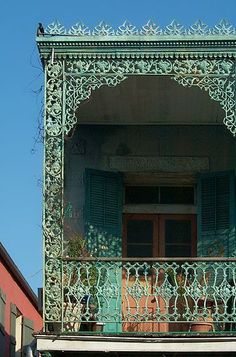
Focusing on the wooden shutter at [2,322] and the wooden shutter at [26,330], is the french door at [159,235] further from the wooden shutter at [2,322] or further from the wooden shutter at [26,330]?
the wooden shutter at [26,330]

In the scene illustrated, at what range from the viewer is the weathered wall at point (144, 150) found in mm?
15273

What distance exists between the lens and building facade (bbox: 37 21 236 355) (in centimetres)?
1257

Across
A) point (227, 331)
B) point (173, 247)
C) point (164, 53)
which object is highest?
point (164, 53)

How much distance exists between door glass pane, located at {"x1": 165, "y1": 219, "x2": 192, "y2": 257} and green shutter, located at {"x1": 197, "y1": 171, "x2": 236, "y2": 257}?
0.39 m

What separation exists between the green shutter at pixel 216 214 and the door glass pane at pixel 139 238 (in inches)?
32.8

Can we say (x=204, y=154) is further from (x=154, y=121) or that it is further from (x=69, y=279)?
(x=69, y=279)

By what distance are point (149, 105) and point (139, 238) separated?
2127 mm

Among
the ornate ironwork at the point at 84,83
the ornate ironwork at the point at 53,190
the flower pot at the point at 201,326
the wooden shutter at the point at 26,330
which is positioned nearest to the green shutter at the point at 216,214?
the flower pot at the point at 201,326

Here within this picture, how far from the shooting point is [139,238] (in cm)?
1534

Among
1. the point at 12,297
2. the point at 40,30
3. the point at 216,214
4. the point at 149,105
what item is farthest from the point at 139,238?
the point at 12,297

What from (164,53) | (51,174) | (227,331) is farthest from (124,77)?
(227,331)

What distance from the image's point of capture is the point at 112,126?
612 inches

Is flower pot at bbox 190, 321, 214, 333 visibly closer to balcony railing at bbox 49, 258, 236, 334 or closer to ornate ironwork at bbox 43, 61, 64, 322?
balcony railing at bbox 49, 258, 236, 334

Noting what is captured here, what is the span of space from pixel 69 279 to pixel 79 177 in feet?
9.85
